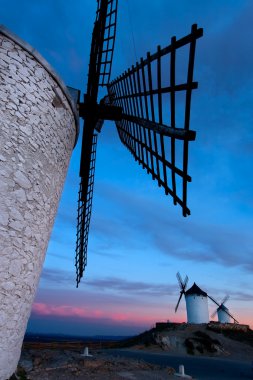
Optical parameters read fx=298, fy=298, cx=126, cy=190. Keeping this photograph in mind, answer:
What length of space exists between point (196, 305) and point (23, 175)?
137ft

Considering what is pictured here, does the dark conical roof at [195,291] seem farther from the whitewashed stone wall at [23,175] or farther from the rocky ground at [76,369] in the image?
the whitewashed stone wall at [23,175]

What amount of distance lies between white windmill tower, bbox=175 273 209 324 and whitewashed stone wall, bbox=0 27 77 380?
3960cm

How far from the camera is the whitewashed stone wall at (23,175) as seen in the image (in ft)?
17.9

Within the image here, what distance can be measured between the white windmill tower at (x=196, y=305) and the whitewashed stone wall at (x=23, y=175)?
130ft

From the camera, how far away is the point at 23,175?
5852mm

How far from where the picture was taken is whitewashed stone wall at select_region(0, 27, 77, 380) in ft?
17.9

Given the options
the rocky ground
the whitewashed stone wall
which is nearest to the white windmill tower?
the rocky ground

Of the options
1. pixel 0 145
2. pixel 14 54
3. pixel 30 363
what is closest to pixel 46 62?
pixel 14 54

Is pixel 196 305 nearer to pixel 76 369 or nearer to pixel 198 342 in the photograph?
pixel 198 342

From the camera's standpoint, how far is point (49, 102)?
6.73m

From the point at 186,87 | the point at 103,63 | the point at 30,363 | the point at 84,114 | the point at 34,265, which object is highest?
the point at 103,63

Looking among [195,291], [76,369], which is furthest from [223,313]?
[76,369]

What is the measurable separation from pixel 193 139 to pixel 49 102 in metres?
3.35

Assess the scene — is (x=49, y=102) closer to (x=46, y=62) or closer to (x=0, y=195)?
(x=46, y=62)
